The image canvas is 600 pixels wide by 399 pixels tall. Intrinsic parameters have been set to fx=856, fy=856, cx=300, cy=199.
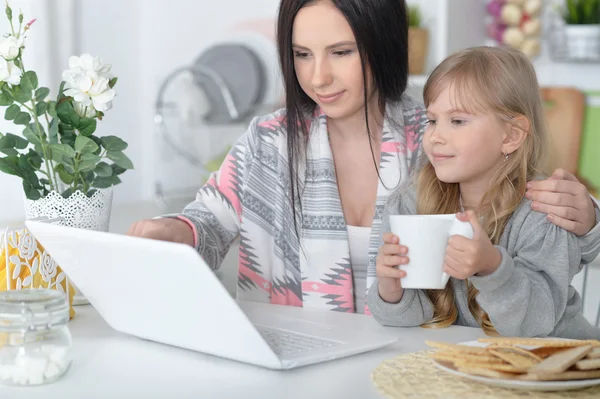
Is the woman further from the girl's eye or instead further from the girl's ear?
the girl's ear

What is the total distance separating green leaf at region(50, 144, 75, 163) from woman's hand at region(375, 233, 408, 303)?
19.7 inches

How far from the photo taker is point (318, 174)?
5.39 ft

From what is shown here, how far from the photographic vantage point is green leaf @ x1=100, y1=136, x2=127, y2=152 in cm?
135

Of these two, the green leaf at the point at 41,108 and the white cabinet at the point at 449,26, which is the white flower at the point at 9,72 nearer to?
the green leaf at the point at 41,108

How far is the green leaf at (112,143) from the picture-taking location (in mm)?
1353

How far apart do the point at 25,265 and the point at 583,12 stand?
2012 mm

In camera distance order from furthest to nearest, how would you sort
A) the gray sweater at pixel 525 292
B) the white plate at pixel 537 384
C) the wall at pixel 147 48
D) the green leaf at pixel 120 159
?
the wall at pixel 147 48 → the green leaf at pixel 120 159 → the gray sweater at pixel 525 292 → the white plate at pixel 537 384

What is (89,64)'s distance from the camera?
131 cm

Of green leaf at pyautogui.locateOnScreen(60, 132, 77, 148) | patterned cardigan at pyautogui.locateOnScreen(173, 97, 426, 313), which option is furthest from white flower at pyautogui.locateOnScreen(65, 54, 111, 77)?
patterned cardigan at pyautogui.locateOnScreen(173, 97, 426, 313)

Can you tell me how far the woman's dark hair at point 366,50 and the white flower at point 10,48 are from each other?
45 cm

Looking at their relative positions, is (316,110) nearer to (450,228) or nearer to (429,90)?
(429,90)

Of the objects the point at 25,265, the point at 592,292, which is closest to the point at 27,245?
the point at 25,265

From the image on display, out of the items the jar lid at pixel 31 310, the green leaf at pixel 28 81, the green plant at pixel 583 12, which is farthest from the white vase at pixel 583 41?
the jar lid at pixel 31 310

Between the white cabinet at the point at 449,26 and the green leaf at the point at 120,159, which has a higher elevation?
the white cabinet at the point at 449,26
